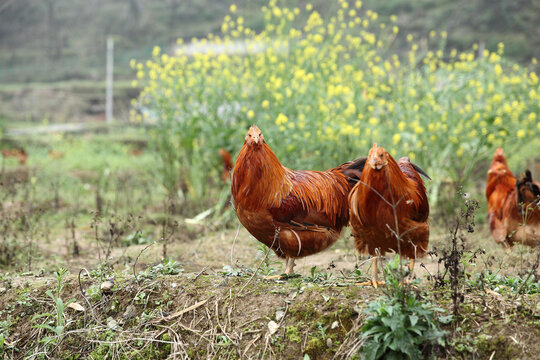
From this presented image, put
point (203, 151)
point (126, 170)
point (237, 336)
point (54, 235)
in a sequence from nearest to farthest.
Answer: point (237, 336) < point (54, 235) < point (203, 151) < point (126, 170)

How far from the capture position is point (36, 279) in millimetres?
4000

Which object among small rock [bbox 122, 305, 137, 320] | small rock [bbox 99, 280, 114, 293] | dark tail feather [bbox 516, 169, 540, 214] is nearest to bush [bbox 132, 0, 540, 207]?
dark tail feather [bbox 516, 169, 540, 214]

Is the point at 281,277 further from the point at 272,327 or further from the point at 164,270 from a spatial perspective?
the point at 164,270

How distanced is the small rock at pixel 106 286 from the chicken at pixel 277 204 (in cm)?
101

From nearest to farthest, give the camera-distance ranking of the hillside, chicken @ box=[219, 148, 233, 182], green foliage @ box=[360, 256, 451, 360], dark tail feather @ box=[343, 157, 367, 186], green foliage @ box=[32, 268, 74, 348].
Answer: green foliage @ box=[360, 256, 451, 360], green foliage @ box=[32, 268, 74, 348], dark tail feather @ box=[343, 157, 367, 186], chicken @ box=[219, 148, 233, 182], the hillside

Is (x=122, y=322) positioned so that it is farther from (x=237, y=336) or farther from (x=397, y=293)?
(x=397, y=293)

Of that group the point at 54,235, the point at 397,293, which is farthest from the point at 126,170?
the point at 397,293

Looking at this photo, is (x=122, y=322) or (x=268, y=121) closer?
(x=122, y=322)

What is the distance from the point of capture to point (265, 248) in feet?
12.6

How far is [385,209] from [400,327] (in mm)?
828

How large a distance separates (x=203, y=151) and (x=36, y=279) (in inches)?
164

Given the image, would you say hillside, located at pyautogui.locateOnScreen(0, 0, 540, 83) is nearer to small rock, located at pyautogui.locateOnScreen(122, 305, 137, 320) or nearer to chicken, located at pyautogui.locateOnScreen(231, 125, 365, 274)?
chicken, located at pyautogui.locateOnScreen(231, 125, 365, 274)

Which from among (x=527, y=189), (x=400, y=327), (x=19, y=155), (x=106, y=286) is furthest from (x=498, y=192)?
(x=19, y=155)

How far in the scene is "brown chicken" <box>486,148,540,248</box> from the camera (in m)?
5.05
